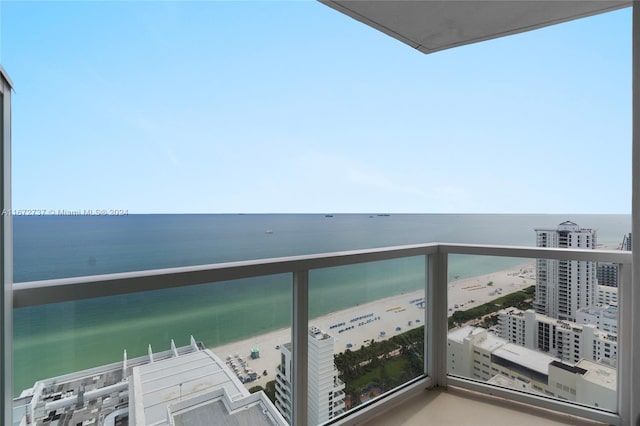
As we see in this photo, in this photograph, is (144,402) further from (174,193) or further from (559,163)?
(174,193)

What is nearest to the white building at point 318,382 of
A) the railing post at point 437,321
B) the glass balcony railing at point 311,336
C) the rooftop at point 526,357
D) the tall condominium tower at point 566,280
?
the glass balcony railing at point 311,336

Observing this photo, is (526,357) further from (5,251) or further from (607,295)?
(5,251)

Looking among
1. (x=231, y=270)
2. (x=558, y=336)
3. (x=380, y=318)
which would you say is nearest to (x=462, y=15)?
(x=231, y=270)

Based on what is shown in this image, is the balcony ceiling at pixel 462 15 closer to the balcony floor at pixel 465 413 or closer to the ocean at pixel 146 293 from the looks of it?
the ocean at pixel 146 293

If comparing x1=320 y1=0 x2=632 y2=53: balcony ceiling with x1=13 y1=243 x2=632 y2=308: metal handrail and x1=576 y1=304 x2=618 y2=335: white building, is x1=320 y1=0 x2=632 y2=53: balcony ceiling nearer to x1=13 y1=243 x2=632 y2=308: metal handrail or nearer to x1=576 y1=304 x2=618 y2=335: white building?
x1=13 y1=243 x2=632 y2=308: metal handrail

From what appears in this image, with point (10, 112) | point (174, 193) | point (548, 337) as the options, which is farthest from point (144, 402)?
point (174, 193)

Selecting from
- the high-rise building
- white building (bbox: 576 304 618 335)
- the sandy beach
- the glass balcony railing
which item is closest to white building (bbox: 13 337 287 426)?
the glass balcony railing
